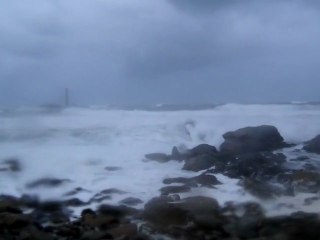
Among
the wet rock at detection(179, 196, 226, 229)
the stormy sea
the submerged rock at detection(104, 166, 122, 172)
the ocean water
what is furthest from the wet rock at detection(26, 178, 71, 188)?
the wet rock at detection(179, 196, 226, 229)

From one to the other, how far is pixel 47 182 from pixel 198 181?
364 centimetres

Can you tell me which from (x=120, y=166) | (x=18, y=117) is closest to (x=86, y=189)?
(x=120, y=166)

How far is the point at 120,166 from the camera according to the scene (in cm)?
1230

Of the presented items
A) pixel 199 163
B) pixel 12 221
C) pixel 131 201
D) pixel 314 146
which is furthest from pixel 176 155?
pixel 12 221

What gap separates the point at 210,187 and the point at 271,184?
4.82ft

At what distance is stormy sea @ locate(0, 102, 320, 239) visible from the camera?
8.70m

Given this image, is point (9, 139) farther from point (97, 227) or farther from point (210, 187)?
point (97, 227)

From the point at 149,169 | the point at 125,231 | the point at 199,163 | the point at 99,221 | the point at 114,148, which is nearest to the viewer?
the point at 125,231

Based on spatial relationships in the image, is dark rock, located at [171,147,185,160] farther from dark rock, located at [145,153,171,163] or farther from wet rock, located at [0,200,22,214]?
wet rock, located at [0,200,22,214]

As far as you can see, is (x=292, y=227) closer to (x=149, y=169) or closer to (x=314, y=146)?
(x=149, y=169)

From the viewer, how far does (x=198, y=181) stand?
33.1 feet

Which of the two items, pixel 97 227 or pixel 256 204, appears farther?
pixel 256 204

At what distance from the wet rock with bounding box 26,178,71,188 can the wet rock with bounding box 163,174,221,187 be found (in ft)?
8.26

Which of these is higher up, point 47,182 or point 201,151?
point 201,151
